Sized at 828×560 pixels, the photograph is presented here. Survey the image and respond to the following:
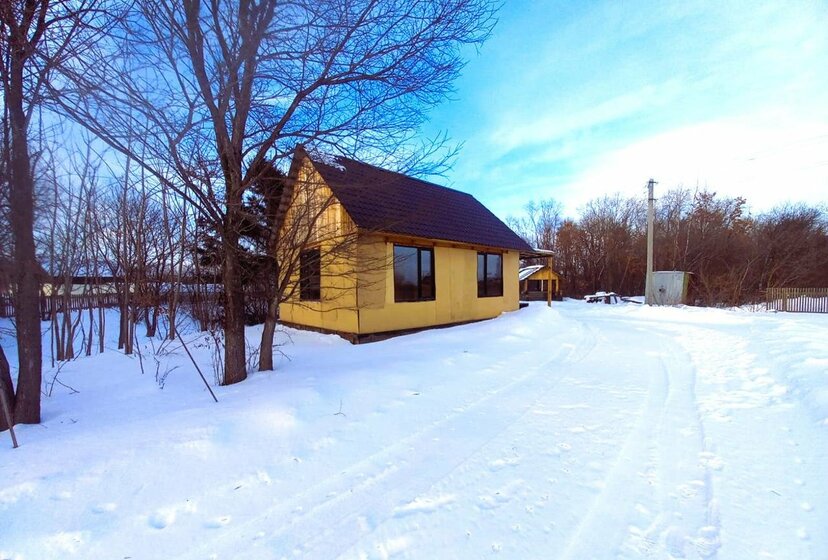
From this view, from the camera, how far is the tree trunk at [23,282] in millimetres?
3844

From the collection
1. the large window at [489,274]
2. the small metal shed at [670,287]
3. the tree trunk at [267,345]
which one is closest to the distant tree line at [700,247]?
the small metal shed at [670,287]

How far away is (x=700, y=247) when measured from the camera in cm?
2839

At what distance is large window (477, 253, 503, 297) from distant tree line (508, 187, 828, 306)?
624 inches

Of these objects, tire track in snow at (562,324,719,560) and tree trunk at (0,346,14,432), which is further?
tree trunk at (0,346,14,432)

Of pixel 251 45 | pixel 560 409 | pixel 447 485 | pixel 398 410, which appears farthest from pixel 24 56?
pixel 560 409

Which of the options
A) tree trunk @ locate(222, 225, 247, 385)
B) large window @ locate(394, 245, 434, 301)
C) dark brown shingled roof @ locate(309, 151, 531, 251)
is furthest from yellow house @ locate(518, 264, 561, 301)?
tree trunk @ locate(222, 225, 247, 385)

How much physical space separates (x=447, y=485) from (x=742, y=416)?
3630 mm

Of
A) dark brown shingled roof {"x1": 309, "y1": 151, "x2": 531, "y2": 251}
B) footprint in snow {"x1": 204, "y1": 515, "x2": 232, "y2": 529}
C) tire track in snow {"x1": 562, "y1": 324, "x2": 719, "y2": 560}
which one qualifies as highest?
dark brown shingled roof {"x1": 309, "y1": 151, "x2": 531, "y2": 251}

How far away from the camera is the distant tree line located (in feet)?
79.6

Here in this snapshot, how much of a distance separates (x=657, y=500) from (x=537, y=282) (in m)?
31.3

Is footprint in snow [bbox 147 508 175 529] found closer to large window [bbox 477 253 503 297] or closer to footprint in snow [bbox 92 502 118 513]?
footprint in snow [bbox 92 502 118 513]

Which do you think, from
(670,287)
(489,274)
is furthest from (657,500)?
(670,287)

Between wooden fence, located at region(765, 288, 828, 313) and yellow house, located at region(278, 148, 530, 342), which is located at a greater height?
yellow house, located at region(278, 148, 530, 342)

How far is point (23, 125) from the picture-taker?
3834 millimetres
